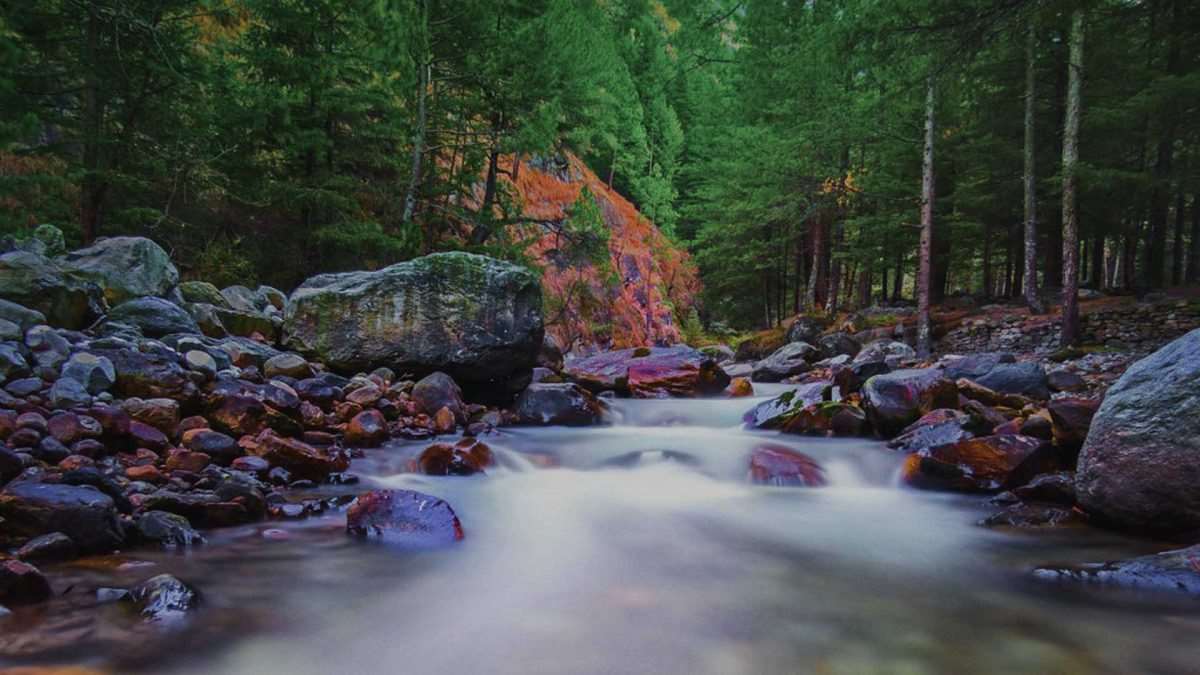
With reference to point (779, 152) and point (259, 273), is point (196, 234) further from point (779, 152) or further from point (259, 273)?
point (779, 152)

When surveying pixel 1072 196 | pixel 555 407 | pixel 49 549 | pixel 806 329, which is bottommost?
pixel 49 549

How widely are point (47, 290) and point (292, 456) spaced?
3.58m

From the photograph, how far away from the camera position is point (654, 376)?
1188 centimetres

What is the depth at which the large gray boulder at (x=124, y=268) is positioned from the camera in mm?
7766

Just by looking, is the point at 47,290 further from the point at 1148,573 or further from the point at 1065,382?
the point at 1065,382

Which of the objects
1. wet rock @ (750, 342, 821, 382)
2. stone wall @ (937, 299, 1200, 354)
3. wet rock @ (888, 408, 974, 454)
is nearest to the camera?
wet rock @ (888, 408, 974, 454)

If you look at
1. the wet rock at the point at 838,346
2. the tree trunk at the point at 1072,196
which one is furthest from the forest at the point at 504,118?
the wet rock at the point at 838,346

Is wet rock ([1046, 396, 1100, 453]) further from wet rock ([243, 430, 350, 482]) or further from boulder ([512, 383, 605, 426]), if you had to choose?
wet rock ([243, 430, 350, 482])

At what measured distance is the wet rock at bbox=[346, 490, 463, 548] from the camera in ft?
13.6

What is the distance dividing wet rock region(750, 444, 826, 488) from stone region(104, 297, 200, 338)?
6.48 meters

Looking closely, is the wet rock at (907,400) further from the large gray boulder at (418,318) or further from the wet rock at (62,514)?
the wet rock at (62,514)

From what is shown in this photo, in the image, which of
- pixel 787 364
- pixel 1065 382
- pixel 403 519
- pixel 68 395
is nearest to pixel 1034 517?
pixel 403 519

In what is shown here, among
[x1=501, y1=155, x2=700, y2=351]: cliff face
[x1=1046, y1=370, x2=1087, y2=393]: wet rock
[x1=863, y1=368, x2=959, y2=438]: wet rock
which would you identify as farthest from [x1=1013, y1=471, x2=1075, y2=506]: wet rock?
[x1=501, y1=155, x2=700, y2=351]: cliff face

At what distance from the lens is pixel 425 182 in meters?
12.4
